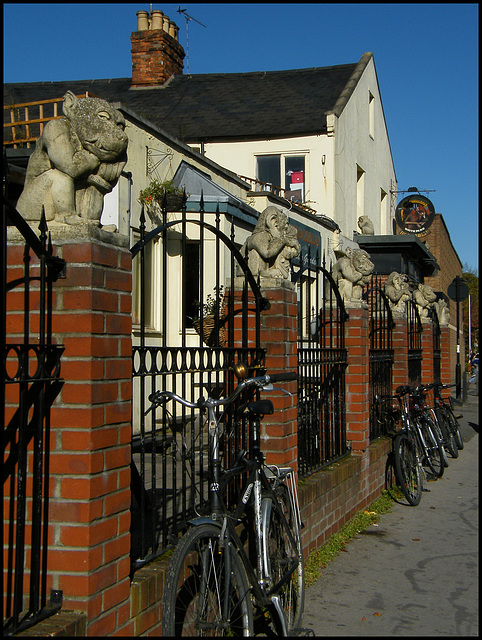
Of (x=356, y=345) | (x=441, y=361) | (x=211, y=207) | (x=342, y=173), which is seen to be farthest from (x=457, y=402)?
(x=356, y=345)

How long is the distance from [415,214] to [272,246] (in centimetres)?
1934

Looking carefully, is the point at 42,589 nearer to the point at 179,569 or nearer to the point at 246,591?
the point at 179,569

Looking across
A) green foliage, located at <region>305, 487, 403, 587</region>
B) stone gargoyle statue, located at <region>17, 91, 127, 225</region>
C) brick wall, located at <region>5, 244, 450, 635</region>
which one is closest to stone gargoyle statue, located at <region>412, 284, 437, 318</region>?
green foliage, located at <region>305, 487, 403, 587</region>

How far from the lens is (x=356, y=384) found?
7500mm

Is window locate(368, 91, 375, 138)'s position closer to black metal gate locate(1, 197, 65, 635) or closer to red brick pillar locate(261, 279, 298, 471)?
red brick pillar locate(261, 279, 298, 471)

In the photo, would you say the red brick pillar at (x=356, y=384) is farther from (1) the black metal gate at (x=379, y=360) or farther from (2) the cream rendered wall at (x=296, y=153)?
(2) the cream rendered wall at (x=296, y=153)

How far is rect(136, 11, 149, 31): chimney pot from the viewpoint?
734 inches

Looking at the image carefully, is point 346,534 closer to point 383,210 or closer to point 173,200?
point 173,200

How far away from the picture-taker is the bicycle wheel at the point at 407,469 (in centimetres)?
788

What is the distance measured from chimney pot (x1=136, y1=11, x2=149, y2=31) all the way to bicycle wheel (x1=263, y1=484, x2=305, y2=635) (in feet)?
55.2

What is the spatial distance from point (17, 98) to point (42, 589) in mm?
15828

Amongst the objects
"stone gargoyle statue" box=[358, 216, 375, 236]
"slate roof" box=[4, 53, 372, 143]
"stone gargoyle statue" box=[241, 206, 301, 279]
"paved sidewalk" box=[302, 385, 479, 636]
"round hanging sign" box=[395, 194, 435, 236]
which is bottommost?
"paved sidewalk" box=[302, 385, 479, 636]

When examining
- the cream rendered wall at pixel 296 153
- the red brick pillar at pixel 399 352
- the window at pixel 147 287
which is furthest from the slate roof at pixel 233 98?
the red brick pillar at pixel 399 352

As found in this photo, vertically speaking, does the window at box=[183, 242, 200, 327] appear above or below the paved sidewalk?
above
